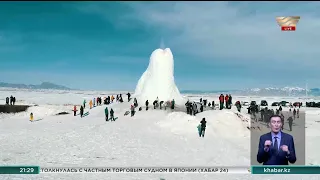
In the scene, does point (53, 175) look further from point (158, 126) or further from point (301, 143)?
point (158, 126)

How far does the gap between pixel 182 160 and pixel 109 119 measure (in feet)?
54.2

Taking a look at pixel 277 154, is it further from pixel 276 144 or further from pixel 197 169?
pixel 197 169

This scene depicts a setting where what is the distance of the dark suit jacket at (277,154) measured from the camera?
30.7 feet

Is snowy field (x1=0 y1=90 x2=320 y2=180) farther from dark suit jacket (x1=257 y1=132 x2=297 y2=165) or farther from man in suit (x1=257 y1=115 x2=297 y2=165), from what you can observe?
man in suit (x1=257 y1=115 x2=297 y2=165)

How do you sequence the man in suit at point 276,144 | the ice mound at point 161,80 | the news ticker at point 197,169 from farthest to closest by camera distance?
the ice mound at point 161,80 → the news ticker at point 197,169 → the man in suit at point 276,144

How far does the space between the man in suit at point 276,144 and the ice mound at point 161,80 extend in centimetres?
2897

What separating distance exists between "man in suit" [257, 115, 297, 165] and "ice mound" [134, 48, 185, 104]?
28972 mm

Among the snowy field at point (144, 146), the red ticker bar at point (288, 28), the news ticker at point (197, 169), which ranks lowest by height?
the snowy field at point (144, 146)

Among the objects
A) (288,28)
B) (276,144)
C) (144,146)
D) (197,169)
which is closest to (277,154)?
(276,144)

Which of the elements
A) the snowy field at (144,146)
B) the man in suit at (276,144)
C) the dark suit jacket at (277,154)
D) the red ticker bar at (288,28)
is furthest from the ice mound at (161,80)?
the man in suit at (276,144)

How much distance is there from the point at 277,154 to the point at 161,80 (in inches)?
1169

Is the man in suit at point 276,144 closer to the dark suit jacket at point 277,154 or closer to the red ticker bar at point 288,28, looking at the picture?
the dark suit jacket at point 277,154

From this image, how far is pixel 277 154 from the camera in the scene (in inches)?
382

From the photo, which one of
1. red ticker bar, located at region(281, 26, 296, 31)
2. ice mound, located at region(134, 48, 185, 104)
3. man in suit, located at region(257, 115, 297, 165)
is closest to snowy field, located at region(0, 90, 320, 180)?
man in suit, located at region(257, 115, 297, 165)
